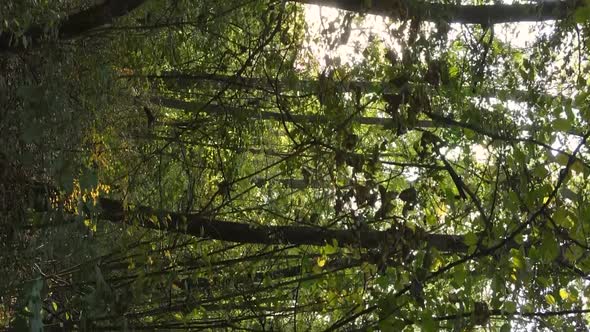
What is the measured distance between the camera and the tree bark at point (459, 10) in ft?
7.67

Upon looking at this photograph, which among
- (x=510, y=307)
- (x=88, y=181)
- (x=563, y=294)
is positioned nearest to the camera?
(x=510, y=307)

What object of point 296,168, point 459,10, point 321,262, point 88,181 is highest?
point 459,10

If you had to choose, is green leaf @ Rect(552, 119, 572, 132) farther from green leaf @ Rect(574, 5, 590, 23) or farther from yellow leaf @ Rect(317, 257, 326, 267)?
yellow leaf @ Rect(317, 257, 326, 267)

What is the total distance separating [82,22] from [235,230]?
1.05 m

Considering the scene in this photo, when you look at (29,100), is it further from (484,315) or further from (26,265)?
(484,315)

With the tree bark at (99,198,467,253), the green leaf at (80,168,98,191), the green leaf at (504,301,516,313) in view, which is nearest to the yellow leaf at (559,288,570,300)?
the green leaf at (504,301,516,313)

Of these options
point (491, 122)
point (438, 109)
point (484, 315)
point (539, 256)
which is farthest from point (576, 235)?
point (438, 109)

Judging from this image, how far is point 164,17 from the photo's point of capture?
3.26 m

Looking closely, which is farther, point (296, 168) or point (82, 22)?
point (296, 168)

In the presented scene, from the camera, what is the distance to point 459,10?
288cm

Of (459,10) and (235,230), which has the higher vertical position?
(459,10)

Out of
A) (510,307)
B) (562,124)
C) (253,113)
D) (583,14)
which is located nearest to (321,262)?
(510,307)

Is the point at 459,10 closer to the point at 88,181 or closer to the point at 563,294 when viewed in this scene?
the point at 563,294

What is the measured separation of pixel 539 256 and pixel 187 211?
1.53 meters
